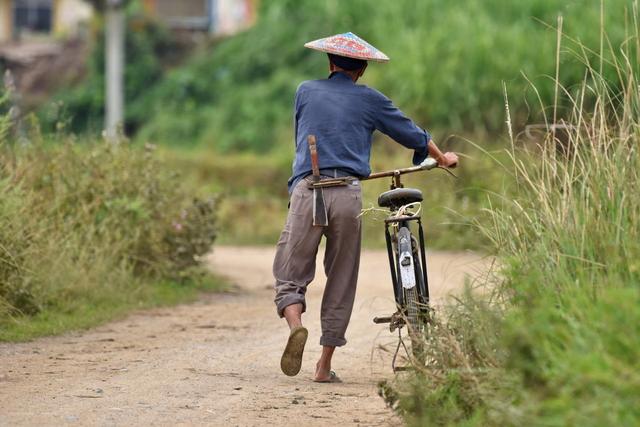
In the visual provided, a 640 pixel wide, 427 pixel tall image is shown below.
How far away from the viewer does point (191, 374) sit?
791cm

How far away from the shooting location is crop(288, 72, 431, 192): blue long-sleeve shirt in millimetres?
7723

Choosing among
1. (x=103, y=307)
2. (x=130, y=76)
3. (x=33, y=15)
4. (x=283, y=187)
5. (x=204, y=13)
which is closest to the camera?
(x=103, y=307)

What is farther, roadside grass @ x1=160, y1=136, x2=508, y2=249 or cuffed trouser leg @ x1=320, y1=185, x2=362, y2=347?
roadside grass @ x1=160, y1=136, x2=508, y2=249

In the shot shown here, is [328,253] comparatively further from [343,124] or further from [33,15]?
[33,15]

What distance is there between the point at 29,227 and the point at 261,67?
1751 cm

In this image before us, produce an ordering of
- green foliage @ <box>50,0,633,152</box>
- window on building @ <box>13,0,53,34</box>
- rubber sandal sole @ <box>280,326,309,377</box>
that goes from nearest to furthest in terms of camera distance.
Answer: rubber sandal sole @ <box>280,326,309,377</box> → green foliage @ <box>50,0,633,152</box> → window on building @ <box>13,0,53,34</box>

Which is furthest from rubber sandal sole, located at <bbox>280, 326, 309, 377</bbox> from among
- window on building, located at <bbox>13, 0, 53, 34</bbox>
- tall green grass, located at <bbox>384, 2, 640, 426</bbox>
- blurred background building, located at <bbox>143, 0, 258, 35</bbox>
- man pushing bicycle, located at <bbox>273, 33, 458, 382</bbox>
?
window on building, located at <bbox>13, 0, 53, 34</bbox>

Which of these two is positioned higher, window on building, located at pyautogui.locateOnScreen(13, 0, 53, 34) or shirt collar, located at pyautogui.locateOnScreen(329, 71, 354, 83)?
shirt collar, located at pyautogui.locateOnScreen(329, 71, 354, 83)

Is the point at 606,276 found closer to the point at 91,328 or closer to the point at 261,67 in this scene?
the point at 91,328

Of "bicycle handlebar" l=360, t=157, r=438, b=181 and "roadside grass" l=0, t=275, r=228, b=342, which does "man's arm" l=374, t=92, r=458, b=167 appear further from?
"roadside grass" l=0, t=275, r=228, b=342

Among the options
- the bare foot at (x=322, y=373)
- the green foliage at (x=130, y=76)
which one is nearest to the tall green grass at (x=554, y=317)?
the bare foot at (x=322, y=373)

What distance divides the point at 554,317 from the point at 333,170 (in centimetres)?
241

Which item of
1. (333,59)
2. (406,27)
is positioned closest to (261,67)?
(406,27)

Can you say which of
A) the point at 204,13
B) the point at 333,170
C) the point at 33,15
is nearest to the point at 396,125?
the point at 333,170
